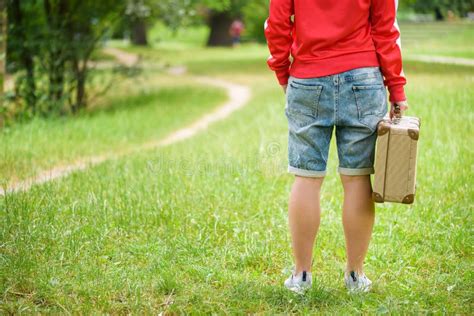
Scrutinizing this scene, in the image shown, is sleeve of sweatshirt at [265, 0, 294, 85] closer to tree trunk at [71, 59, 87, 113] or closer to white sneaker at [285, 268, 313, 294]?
white sneaker at [285, 268, 313, 294]

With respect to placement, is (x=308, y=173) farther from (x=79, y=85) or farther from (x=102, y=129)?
(x=79, y=85)

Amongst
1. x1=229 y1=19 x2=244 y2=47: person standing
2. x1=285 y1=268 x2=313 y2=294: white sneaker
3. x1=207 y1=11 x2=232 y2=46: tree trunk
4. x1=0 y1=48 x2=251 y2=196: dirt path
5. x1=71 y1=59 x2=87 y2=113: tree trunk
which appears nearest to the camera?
x1=285 y1=268 x2=313 y2=294: white sneaker

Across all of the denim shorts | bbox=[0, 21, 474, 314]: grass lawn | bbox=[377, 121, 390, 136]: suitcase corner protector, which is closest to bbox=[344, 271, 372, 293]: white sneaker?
bbox=[0, 21, 474, 314]: grass lawn

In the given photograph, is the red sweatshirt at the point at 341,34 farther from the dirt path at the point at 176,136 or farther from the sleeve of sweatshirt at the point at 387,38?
the dirt path at the point at 176,136

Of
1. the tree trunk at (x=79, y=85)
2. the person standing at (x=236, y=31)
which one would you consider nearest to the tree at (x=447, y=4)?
the tree trunk at (x=79, y=85)

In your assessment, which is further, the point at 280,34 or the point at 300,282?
the point at 300,282

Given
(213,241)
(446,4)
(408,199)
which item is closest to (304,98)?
(408,199)

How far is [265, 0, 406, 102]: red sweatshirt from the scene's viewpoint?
11.1 feet

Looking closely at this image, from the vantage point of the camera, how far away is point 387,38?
343 centimetres

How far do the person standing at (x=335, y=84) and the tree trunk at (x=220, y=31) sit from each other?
33.4 metres

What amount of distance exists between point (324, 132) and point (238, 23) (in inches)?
1579

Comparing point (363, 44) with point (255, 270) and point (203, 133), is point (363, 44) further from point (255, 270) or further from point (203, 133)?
point (203, 133)

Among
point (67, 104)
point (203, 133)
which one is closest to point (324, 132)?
point (203, 133)

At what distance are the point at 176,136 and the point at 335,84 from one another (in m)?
7.32
